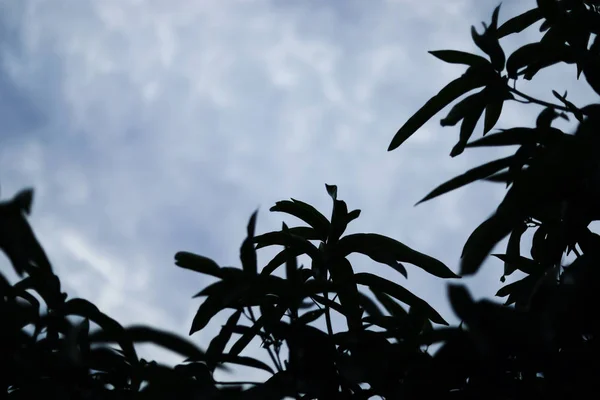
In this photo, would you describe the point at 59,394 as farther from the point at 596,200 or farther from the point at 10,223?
the point at 596,200

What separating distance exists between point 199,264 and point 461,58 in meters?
0.74

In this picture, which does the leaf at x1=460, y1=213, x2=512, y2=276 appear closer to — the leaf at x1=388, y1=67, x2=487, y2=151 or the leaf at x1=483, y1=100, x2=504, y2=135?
the leaf at x1=388, y1=67, x2=487, y2=151

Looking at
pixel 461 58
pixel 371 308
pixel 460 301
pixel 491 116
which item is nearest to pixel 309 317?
pixel 371 308

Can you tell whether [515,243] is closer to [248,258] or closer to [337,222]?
[337,222]

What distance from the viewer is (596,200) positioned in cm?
103

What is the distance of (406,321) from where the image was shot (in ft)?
4.02

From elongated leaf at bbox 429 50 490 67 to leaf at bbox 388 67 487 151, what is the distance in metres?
0.03

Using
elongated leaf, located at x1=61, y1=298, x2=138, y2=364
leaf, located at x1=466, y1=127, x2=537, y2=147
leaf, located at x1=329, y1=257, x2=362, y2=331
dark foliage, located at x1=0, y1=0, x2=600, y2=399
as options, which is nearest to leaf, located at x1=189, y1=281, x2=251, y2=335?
Answer: dark foliage, located at x1=0, y1=0, x2=600, y2=399

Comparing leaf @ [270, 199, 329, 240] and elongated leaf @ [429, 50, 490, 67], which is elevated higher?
elongated leaf @ [429, 50, 490, 67]

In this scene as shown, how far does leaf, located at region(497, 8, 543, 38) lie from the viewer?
169 centimetres

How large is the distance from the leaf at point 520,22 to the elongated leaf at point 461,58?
1.61 feet

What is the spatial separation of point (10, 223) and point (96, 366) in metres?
0.34

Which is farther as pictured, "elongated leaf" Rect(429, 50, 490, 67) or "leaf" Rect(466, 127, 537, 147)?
"elongated leaf" Rect(429, 50, 490, 67)

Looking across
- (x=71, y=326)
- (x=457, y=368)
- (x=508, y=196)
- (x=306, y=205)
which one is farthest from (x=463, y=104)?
(x=71, y=326)
